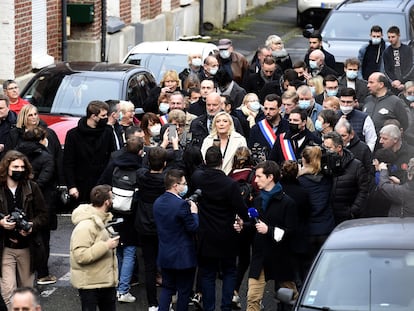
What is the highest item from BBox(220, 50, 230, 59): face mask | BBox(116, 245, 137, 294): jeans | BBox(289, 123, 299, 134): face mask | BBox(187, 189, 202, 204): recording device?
BBox(220, 50, 230, 59): face mask

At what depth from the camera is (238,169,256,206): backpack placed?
12332 millimetres

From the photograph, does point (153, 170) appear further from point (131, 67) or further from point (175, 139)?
point (131, 67)

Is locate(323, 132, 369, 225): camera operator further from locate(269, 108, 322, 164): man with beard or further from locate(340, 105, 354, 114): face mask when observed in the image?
locate(340, 105, 354, 114): face mask

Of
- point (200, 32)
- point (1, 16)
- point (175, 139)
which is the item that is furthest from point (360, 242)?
point (200, 32)

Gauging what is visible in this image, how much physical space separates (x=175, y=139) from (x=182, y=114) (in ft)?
1.42

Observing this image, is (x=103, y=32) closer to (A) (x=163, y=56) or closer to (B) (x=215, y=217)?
(A) (x=163, y=56)

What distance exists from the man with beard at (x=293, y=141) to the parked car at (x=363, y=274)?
3256 mm

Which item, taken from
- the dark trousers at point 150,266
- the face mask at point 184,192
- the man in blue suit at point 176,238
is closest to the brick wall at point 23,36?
the dark trousers at point 150,266

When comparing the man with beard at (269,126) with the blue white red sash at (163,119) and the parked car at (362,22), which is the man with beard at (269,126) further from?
the parked car at (362,22)

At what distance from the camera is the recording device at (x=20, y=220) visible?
450 inches

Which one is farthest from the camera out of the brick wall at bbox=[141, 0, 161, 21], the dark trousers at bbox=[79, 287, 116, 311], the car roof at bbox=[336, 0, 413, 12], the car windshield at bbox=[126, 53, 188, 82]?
the brick wall at bbox=[141, 0, 161, 21]

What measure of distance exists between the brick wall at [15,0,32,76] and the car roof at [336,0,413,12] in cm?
612

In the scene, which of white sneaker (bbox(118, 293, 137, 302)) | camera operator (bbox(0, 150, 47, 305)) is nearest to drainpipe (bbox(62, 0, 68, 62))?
white sneaker (bbox(118, 293, 137, 302))

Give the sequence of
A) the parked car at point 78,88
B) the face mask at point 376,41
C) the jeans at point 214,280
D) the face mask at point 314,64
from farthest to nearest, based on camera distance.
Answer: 1. the face mask at point 376,41
2. the face mask at point 314,64
3. the parked car at point 78,88
4. the jeans at point 214,280
